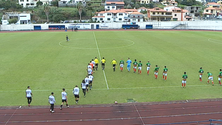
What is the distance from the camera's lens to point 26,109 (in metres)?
14.1

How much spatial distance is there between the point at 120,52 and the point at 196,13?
107500mm

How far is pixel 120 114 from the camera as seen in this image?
1341 cm

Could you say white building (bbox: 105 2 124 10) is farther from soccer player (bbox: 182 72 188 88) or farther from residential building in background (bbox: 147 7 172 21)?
soccer player (bbox: 182 72 188 88)

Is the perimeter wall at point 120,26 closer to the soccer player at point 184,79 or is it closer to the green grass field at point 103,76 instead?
the green grass field at point 103,76

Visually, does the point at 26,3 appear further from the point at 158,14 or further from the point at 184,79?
the point at 184,79

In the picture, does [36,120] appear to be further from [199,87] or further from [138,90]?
[199,87]

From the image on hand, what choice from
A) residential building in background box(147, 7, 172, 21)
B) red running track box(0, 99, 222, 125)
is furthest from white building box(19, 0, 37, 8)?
red running track box(0, 99, 222, 125)

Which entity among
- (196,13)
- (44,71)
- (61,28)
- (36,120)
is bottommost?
(36,120)

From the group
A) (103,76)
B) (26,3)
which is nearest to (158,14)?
(26,3)

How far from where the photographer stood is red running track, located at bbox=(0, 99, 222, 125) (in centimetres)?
1255

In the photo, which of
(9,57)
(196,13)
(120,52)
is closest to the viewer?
(9,57)

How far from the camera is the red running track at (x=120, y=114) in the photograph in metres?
12.6

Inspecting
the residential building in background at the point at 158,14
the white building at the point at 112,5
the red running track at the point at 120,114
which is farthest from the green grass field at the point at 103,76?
the white building at the point at 112,5

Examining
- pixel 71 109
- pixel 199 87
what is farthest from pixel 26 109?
pixel 199 87
